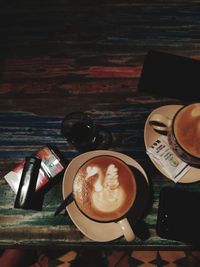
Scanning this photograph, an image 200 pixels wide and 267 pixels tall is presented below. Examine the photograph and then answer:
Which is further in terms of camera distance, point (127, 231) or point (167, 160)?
point (167, 160)

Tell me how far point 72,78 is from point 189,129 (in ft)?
1.62

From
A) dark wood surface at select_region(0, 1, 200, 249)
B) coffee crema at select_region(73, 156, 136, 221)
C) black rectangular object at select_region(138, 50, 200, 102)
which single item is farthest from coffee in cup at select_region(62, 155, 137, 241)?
black rectangular object at select_region(138, 50, 200, 102)

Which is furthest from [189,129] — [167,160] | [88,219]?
[88,219]

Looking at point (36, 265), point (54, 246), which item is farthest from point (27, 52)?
point (36, 265)

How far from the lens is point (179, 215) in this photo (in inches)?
45.5

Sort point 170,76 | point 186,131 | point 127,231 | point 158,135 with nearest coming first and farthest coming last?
point 127,231 < point 186,131 < point 158,135 < point 170,76

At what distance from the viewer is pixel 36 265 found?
2219 millimetres

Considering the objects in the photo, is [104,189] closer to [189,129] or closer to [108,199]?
[108,199]

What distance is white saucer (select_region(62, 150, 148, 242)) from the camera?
3.64 ft

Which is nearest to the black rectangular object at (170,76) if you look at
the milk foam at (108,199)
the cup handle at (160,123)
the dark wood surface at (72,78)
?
the dark wood surface at (72,78)

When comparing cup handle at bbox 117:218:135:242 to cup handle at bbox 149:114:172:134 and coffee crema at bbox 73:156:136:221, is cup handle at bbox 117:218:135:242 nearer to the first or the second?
coffee crema at bbox 73:156:136:221

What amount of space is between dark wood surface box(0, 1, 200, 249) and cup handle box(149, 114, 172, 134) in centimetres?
9

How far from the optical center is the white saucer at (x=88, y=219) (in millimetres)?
1110

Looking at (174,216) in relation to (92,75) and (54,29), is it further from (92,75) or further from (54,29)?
(54,29)
